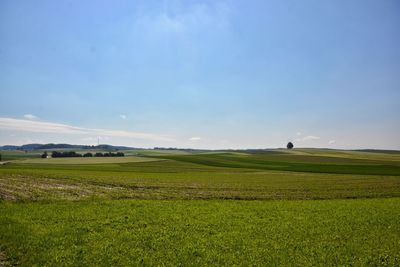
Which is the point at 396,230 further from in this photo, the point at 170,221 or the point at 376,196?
the point at 376,196

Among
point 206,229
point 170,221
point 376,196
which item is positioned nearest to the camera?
point 206,229

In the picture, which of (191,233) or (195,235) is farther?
(191,233)

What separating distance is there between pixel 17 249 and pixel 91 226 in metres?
4.64

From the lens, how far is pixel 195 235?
1509 cm

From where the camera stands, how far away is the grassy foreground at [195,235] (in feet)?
38.4

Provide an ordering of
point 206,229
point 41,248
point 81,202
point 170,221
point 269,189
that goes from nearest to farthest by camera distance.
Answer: point 41,248, point 206,229, point 170,221, point 81,202, point 269,189

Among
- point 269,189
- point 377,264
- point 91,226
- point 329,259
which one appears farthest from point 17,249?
point 269,189

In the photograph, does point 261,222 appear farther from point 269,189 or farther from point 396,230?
point 269,189

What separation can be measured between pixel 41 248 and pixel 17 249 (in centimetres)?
91

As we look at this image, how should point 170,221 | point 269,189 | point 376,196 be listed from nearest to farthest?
1. point 170,221
2. point 376,196
3. point 269,189

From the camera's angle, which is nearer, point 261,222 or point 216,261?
point 216,261

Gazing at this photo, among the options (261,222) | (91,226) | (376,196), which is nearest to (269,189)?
(376,196)

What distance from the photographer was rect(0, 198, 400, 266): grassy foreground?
11711 mm

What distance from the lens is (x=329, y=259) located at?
39.1 feet
